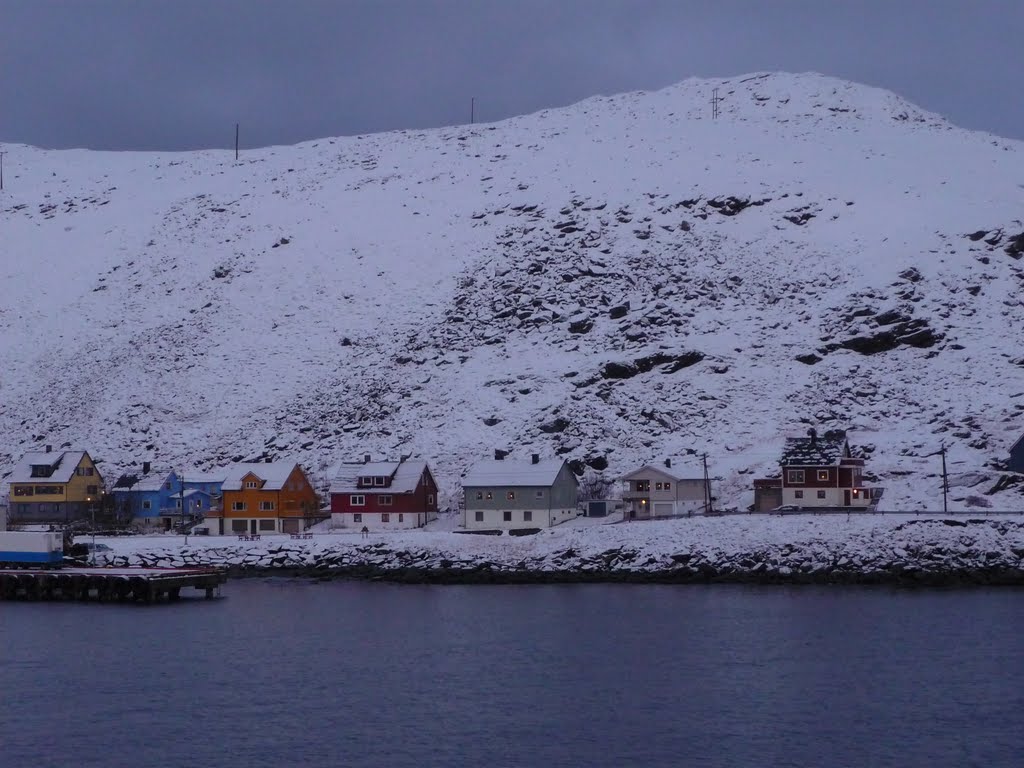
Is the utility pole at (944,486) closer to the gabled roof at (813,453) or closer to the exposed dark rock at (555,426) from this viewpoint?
the gabled roof at (813,453)

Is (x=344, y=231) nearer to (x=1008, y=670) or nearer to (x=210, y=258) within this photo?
(x=210, y=258)

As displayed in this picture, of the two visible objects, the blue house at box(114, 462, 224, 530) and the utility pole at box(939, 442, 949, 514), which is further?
the blue house at box(114, 462, 224, 530)

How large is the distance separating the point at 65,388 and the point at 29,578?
41.1 m

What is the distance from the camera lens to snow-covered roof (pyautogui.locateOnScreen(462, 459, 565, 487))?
73.6 m

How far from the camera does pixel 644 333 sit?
318 feet

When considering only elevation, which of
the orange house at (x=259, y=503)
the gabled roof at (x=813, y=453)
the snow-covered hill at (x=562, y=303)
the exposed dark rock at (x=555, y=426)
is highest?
the snow-covered hill at (x=562, y=303)

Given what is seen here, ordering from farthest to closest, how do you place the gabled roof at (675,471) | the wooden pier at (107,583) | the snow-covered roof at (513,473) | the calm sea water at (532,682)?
the gabled roof at (675,471) → the snow-covered roof at (513,473) → the wooden pier at (107,583) → the calm sea water at (532,682)

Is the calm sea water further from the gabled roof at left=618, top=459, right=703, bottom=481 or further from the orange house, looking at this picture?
the orange house

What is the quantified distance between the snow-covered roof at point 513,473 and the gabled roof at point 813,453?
1370cm

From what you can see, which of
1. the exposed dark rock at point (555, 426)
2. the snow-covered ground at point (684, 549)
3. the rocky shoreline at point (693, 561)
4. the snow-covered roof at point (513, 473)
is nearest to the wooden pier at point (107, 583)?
the snow-covered ground at point (684, 549)

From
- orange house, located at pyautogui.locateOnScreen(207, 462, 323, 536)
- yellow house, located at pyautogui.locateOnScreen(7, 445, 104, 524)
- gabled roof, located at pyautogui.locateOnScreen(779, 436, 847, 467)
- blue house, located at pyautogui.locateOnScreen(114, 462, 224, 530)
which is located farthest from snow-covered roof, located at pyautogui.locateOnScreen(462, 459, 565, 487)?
→ yellow house, located at pyautogui.locateOnScreen(7, 445, 104, 524)

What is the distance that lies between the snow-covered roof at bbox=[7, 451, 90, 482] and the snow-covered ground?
14.6 meters

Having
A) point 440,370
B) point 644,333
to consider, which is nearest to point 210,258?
point 440,370

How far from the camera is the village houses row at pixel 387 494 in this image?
72625 millimetres
